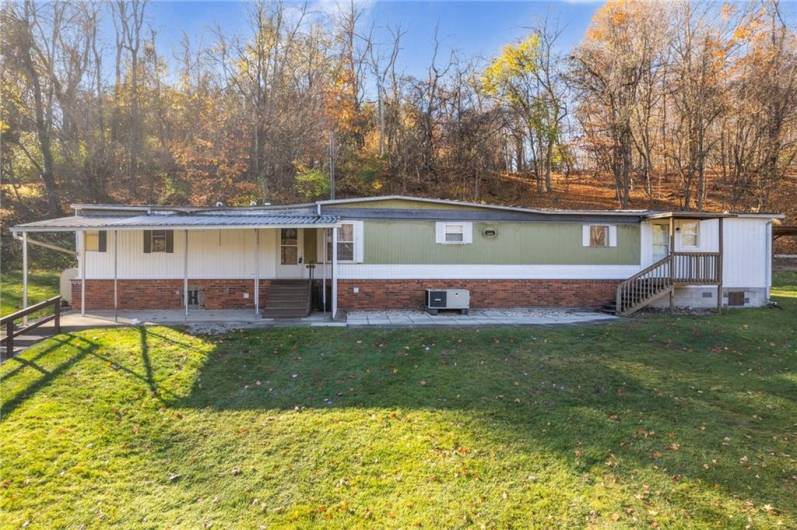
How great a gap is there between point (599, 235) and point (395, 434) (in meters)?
10.4

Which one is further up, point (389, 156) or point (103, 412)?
point (389, 156)

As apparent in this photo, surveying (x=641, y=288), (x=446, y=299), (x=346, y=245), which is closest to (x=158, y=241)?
(x=346, y=245)

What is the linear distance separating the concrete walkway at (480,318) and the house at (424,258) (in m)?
0.52

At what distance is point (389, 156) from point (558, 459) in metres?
21.8

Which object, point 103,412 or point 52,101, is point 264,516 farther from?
point 52,101

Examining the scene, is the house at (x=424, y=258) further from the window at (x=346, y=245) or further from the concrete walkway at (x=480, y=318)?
the concrete walkway at (x=480, y=318)

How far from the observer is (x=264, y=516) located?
11.6 ft

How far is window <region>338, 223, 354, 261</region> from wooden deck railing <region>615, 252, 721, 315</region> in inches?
312

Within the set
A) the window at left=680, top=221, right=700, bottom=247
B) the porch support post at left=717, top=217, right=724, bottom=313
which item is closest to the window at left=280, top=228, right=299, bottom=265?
the window at left=680, top=221, right=700, bottom=247

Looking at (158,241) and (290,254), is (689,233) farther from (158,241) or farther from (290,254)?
(158,241)

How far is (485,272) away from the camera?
12.1 meters

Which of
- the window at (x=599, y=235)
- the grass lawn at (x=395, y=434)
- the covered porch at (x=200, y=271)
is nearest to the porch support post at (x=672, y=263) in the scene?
the window at (x=599, y=235)

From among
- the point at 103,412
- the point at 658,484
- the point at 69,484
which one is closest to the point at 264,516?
the point at 69,484

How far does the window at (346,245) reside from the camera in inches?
460
